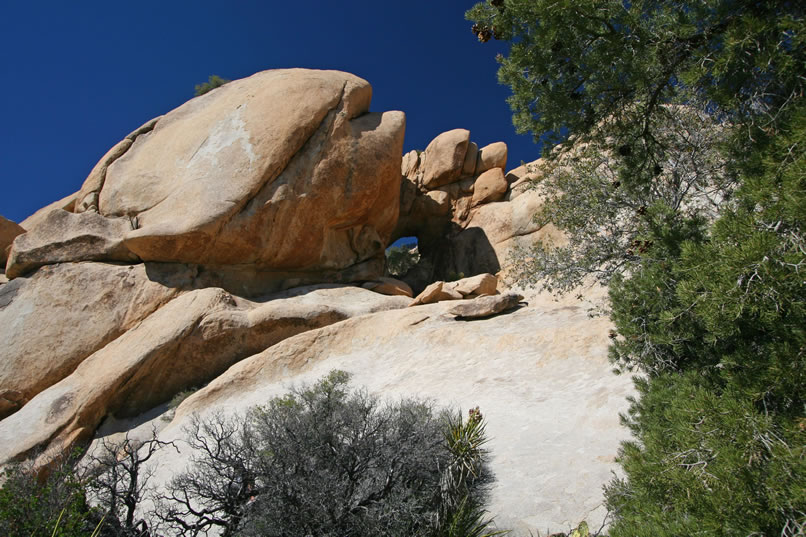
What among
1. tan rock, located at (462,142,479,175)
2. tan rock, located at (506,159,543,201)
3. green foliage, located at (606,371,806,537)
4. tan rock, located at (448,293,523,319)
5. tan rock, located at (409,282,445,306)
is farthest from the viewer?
tan rock, located at (462,142,479,175)

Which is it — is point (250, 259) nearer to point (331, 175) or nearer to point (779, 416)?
point (331, 175)

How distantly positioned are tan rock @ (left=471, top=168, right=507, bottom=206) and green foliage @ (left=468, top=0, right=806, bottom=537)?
19404 millimetres

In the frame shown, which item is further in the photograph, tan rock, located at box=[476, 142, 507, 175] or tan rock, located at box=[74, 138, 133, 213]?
tan rock, located at box=[476, 142, 507, 175]

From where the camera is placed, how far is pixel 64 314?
15.4 meters

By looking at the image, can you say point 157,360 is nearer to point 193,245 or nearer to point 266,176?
point 193,245

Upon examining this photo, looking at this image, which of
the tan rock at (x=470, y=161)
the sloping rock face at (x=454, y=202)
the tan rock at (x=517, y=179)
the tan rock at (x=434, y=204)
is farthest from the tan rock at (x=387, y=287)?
the tan rock at (x=470, y=161)

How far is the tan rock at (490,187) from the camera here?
1016 inches

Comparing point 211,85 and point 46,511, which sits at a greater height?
point 211,85

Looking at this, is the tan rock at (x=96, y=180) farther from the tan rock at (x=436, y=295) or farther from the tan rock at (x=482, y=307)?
the tan rock at (x=482, y=307)

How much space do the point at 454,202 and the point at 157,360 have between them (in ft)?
57.8

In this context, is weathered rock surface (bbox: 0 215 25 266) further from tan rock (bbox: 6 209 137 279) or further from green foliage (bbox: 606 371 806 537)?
green foliage (bbox: 606 371 806 537)

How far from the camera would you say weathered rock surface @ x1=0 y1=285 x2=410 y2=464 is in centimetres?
1195

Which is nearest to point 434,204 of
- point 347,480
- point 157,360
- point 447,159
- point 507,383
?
point 447,159

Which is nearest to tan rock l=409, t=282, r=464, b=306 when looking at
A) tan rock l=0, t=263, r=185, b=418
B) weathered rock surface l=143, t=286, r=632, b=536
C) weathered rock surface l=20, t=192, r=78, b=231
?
weathered rock surface l=143, t=286, r=632, b=536
